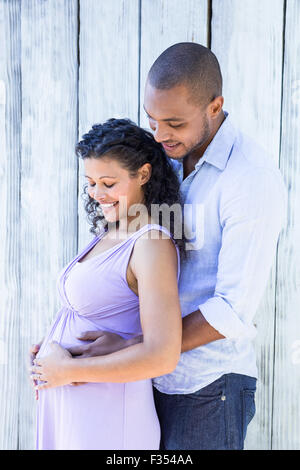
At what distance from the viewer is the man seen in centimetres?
130

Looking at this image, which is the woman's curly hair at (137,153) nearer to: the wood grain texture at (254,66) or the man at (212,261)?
the man at (212,261)

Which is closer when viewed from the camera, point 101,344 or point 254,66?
point 101,344

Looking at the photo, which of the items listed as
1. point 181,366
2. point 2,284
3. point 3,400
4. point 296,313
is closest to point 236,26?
point 296,313

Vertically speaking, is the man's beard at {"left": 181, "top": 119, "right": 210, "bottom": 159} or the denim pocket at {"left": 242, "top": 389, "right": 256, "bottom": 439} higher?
the man's beard at {"left": 181, "top": 119, "right": 210, "bottom": 159}

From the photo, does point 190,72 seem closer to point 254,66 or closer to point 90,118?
point 254,66

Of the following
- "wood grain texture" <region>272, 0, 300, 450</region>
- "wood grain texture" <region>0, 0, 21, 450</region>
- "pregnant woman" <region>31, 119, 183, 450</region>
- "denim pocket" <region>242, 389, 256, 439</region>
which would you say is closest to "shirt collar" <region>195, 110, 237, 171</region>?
"pregnant woman" <region>31, 119, 183, 450</region>

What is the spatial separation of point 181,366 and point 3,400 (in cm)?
95

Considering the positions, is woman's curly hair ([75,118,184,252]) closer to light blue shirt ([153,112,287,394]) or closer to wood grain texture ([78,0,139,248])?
light blue shirt ([153,112,287,394])

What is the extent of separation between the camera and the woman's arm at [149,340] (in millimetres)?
1227

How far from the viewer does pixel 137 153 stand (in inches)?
55.6

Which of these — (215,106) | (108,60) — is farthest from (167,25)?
A: (215,106)

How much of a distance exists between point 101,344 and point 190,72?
0.74 meters

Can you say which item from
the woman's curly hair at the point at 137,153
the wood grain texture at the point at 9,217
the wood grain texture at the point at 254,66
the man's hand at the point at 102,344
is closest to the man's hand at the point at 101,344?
the man's hand at the point at 102,344

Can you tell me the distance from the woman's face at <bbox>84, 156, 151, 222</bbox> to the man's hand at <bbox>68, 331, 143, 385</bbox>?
1.02ft
